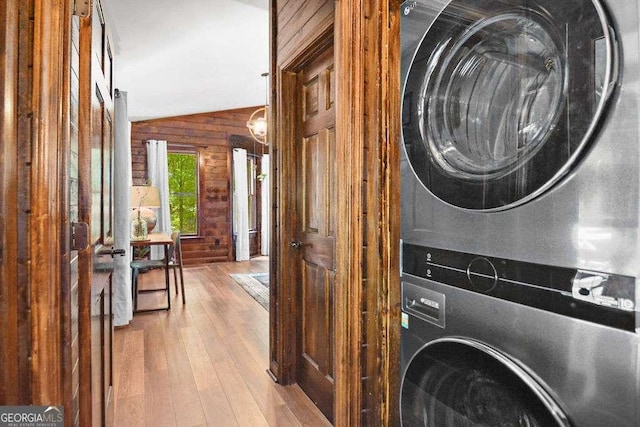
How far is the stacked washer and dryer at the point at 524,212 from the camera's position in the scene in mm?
664

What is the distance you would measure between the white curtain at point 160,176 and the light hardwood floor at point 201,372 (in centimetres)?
258

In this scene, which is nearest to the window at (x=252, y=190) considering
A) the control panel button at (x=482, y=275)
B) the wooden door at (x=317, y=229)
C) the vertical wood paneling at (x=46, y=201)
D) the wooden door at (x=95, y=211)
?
the wooden door at (x=317, y=229)

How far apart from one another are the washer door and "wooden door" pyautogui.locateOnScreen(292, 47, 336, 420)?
36.7 inches

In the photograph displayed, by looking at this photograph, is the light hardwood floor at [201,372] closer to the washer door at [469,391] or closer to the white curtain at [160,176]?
the washer door at [469,391]

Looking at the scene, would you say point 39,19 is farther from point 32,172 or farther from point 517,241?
point 517,241

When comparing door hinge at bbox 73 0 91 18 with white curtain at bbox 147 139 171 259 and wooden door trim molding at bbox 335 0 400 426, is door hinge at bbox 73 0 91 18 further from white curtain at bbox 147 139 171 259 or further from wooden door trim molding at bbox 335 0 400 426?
white curtain at bbox 147 139 171 259

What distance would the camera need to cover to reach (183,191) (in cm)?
716

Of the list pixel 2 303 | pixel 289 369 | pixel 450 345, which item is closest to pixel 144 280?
pixel 289 369

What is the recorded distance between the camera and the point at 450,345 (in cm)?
102

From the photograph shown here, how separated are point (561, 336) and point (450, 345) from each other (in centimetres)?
31

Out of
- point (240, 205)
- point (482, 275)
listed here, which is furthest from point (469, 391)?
point (240, 205)

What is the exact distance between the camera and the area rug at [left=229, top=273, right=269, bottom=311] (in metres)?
4.55

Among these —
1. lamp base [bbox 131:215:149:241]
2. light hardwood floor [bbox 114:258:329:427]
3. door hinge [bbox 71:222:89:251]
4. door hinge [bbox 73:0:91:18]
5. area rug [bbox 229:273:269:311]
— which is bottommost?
light hardwood floor [bbox 114:258:329:427]

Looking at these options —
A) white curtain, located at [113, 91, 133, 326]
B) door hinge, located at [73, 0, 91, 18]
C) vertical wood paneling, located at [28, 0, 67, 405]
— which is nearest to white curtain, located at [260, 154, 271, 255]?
white curtain, located at [113, 91, 133, 326]
